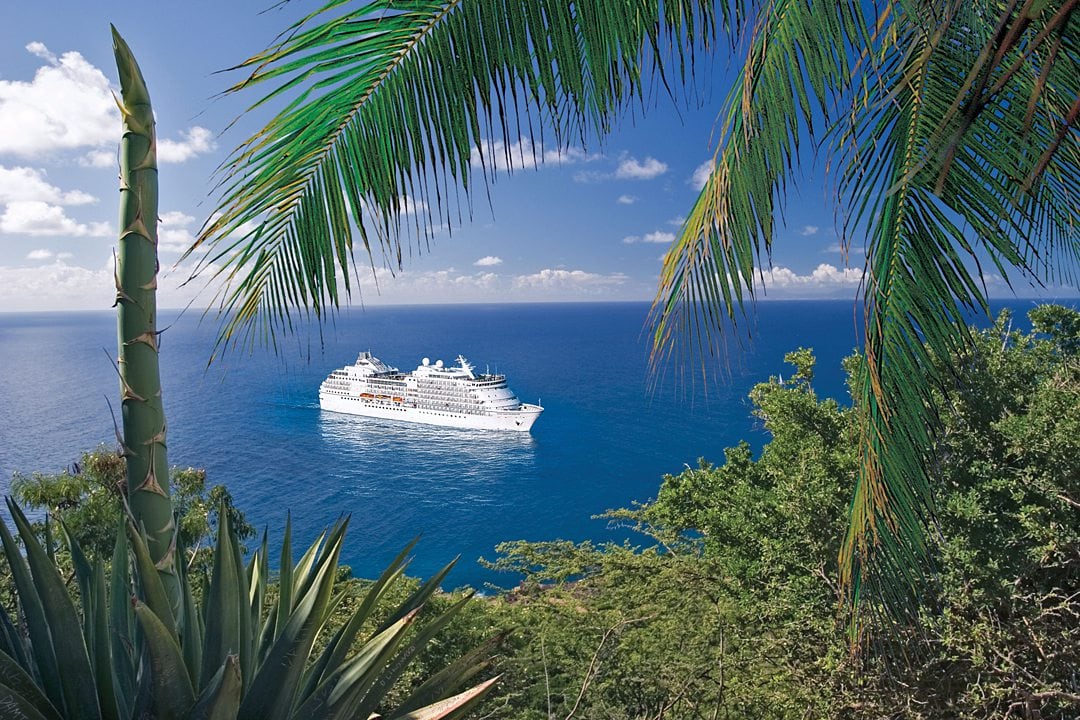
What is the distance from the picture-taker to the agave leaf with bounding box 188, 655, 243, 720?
0.98m

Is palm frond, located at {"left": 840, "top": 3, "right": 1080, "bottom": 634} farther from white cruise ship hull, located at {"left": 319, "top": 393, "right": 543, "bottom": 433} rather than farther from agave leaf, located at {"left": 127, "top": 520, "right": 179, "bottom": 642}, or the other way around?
white cruise ship hull, located at {"left": 319, "top": 393, "right": 543, "bottom": 433}

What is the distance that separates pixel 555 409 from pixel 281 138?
37651 millimetres

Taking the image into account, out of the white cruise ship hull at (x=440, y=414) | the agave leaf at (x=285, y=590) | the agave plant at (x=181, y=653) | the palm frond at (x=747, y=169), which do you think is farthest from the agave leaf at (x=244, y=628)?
the white cruise ship hull at (x=440, y=414)

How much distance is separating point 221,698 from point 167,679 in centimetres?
12

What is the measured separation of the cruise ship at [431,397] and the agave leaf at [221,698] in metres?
30.7

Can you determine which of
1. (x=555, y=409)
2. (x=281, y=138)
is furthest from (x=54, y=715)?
(x=555, y=409)

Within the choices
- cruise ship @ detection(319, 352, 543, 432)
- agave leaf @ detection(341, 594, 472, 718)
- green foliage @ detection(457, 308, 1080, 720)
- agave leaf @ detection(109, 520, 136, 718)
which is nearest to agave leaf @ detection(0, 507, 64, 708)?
agave leaf @ detection(109, 520, 136, 718)

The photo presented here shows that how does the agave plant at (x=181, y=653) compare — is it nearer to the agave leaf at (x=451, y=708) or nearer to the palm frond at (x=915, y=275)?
the agave leaf at (x=451, y=708)

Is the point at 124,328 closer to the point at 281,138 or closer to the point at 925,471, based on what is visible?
the point at 281,138

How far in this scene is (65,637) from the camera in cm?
118

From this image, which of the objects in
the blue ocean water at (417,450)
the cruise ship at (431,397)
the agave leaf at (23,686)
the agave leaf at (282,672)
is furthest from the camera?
the cruise ship at (431,397)

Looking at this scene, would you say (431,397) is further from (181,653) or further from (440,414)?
(181,653)

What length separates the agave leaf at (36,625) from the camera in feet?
4.11

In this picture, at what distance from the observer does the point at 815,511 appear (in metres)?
6.02
